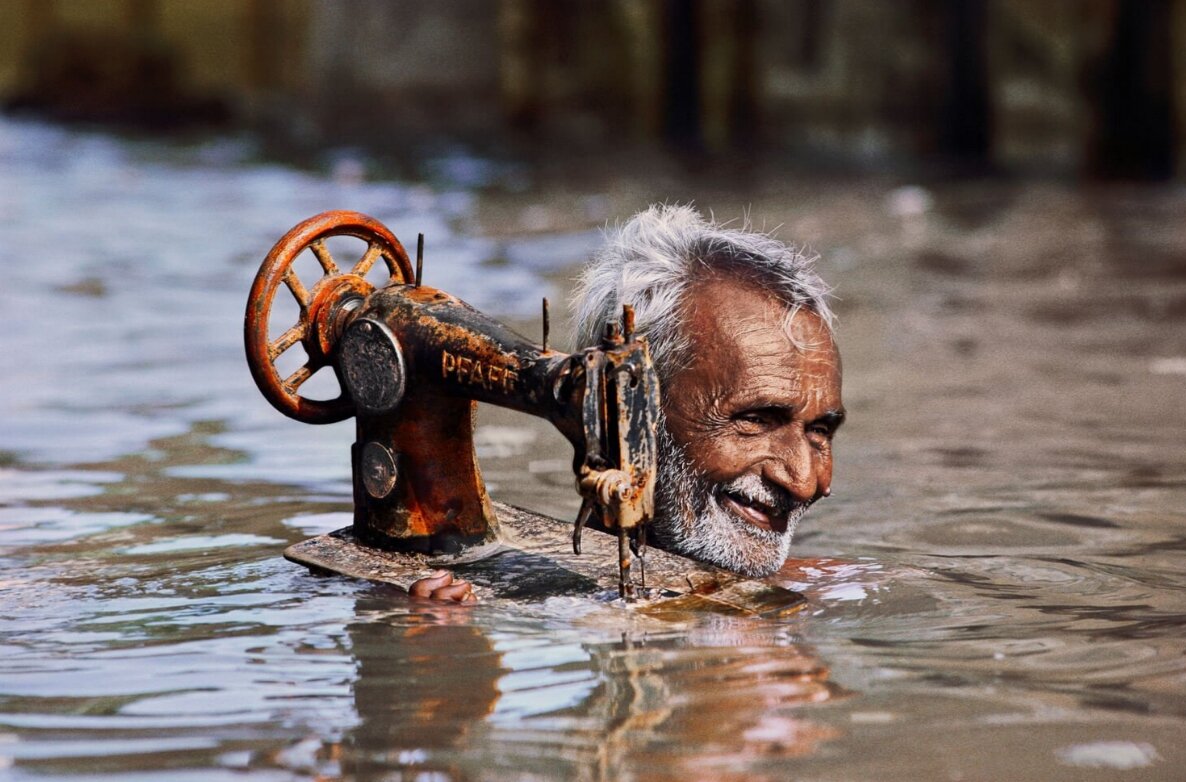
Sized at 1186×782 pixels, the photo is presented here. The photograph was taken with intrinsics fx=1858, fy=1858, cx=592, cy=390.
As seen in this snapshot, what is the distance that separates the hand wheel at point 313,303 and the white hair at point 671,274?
0.48 m

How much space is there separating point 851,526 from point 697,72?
46.8 ft

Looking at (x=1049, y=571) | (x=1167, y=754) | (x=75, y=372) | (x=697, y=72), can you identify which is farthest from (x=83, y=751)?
(x=697, y=72)

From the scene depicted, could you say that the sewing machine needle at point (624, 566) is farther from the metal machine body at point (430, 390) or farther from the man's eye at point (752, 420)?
the man's eye at point (752, 420)

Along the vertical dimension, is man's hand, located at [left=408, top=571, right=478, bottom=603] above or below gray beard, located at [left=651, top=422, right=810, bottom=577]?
below

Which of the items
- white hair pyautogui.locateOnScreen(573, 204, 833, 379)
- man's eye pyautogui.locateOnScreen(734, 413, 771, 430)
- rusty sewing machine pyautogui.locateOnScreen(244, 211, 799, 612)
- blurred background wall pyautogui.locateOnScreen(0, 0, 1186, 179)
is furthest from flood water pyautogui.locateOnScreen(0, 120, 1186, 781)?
blurred background wall pyautogui.locateOnScreen(0, 0, 1186, 179)

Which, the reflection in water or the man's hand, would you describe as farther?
the man's hand

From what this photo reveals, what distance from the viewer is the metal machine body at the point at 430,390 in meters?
3.61

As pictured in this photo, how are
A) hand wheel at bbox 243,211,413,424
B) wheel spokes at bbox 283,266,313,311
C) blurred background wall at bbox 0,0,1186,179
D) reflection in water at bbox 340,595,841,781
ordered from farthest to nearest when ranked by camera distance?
blurred background wall at bbox 0,0,1186,179 < wheel spokes at bbox 283,266,313,311 < hand wheel at bbox 243,211,413,424 < reflection in water at bbox 340,595,841,781

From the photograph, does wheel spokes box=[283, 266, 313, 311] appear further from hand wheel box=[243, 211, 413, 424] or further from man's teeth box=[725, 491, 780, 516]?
man's teeth box=[725, 491, 780, 516]

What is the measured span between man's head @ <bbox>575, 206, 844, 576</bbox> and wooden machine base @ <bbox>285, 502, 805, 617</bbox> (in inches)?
5.6

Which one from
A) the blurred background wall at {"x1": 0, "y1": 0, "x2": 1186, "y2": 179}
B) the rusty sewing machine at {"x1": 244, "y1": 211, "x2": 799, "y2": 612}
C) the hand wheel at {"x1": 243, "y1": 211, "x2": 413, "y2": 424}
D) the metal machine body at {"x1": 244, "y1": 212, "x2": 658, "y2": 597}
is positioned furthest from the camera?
the blurred background wall at {"x1": 0, "y1": 0, "x2": 1186, "y2": 179}

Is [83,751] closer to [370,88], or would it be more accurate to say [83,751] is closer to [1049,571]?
[1049,571]

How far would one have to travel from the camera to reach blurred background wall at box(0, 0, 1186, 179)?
1473cm

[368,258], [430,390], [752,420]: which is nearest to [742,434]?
[752,420]
